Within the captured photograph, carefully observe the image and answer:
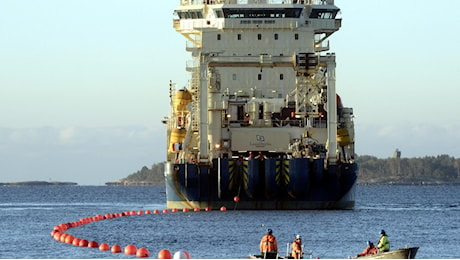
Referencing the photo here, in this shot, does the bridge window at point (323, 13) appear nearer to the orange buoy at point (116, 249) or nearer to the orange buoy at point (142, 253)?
the orange buoy at point (116, 249)

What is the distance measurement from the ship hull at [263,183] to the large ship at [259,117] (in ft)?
0.21

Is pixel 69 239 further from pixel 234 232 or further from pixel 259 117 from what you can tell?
pixel 259 117

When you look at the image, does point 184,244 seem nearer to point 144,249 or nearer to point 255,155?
point 144,249

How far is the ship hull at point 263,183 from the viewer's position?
7794cm

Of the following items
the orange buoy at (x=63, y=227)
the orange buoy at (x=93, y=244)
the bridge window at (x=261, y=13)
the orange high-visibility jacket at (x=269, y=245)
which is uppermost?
the bridge window at (x=261, y=13)

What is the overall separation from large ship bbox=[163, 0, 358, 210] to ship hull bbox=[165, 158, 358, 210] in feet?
0.21

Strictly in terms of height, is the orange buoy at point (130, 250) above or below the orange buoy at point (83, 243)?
below

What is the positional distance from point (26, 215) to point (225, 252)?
131ft

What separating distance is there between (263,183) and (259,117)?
333 inches

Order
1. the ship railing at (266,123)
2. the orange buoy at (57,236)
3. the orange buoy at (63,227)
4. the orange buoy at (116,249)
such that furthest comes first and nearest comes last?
the ship railing at (266,123), the orange buoy at (63,227), the orange buoy at (57,236), the orange buoy at (116,249)

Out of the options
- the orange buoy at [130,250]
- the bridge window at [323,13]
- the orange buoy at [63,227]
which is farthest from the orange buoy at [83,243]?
→ the bridge window at [323,13]

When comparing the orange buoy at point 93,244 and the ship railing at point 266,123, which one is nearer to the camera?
the orange buoy at point 93,244

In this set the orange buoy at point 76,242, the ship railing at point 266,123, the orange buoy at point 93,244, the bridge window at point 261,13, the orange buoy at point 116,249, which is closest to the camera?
the orange buoy at point 116,249

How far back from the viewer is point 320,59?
80.9 metres
